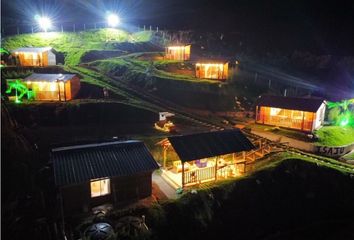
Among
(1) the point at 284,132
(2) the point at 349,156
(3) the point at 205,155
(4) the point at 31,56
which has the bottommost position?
(2) the point at 349,156

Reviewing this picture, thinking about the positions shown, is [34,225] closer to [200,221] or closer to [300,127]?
[200,221]

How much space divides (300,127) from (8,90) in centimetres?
Answer: 3848

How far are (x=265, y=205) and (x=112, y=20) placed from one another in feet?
228

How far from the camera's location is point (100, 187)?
20.6m

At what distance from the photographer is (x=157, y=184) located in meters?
24.1

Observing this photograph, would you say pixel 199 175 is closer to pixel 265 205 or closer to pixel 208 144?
pixel 208 144

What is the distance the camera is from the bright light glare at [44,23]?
65.7m

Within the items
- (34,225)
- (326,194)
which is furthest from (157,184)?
(326,194)

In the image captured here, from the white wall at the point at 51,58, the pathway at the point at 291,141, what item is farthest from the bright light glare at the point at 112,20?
the pathway at the point at 291,141

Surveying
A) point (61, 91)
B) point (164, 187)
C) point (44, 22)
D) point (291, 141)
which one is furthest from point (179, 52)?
point (164, 187)

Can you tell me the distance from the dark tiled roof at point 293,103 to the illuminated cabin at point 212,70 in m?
10.5

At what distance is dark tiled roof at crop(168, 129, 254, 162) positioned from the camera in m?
22.8

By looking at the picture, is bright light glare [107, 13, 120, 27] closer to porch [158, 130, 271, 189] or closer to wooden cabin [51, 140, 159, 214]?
porch [158, 130, 271, 189]

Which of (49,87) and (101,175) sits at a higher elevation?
(49,87)
